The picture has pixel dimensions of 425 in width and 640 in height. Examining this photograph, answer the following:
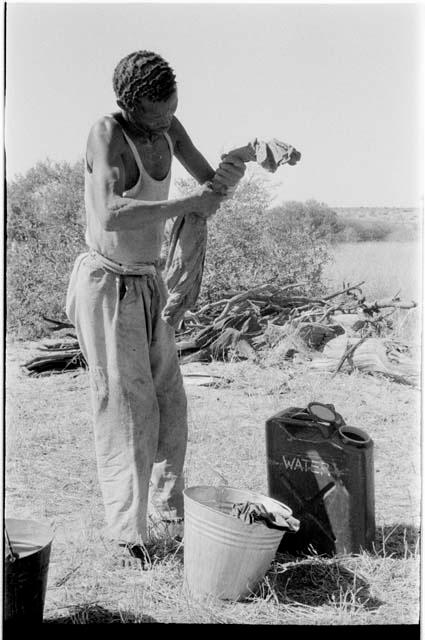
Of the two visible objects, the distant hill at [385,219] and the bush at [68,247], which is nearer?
the bush at [68,247]

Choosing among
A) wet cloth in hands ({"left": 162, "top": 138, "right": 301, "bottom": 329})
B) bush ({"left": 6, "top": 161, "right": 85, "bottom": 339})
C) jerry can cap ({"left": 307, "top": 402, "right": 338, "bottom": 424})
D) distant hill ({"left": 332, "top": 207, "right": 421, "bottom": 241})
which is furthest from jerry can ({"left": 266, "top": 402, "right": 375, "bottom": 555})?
distant hill ({"left": 332, "top": 207, "right": 421, "bottom": 241})

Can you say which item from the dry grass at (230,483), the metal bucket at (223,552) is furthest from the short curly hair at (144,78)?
the dry grass at (230,483)

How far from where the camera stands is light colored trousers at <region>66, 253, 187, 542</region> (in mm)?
3367

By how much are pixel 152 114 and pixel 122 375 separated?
106 centimetres

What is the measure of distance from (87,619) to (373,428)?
3106 millimetres

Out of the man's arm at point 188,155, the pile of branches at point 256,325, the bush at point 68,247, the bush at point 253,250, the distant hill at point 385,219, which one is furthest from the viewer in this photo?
the distant hill at point 385,219

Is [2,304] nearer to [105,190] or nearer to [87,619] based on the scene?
[105,190]

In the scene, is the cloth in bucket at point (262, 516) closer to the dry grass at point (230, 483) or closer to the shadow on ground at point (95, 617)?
the dry grass at point (230, 483)

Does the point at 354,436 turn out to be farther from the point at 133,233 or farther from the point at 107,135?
the point at 107,135

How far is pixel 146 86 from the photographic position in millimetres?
3088

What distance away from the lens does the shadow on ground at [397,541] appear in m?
3.58

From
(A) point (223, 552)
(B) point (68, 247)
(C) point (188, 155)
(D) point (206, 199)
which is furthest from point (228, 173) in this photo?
(B) point (68, 247)

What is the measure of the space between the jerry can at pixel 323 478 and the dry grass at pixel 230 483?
3.7 inches

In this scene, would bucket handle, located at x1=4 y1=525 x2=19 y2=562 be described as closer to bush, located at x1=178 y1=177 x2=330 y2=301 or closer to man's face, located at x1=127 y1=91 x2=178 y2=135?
man's face, located at x1=127 y1=91 x2=178 y2=135
